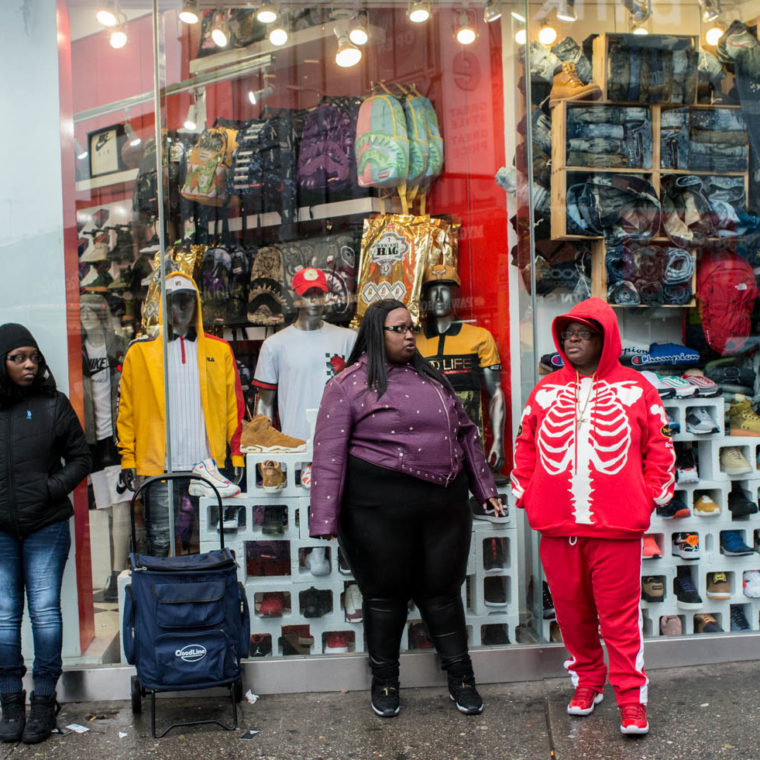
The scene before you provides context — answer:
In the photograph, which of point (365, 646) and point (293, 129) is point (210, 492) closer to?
point (365, 646)

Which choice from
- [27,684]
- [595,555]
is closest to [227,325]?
[27,684]

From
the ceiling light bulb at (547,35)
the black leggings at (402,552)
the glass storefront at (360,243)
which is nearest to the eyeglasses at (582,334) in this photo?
the black leggings at (402,552)

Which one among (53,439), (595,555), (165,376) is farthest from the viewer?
(165,376)

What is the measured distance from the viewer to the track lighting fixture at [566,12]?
16.0 feet

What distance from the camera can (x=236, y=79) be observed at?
5188 millimetres

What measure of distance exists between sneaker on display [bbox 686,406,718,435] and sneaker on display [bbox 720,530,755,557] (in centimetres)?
55

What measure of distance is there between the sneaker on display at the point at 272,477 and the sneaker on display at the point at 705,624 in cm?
227

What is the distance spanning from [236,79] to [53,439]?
2509 millimetres

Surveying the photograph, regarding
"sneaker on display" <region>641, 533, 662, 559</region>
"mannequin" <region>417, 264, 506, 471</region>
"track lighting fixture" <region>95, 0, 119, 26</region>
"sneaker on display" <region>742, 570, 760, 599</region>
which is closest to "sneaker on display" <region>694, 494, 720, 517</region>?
"sneaker on display" <region>641, 533, 662, 559</region>

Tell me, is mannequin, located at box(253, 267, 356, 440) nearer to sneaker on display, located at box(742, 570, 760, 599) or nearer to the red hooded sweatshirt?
the red hooded sweatshirt

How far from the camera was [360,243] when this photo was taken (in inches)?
196

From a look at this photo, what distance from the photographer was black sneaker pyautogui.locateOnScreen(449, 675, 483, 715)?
389 centimetres

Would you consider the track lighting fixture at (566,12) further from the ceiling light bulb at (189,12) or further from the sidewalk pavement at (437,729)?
the sidewalk pavement at (437,729)

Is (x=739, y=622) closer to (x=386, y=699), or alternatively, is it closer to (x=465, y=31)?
(x=386, y=699)
